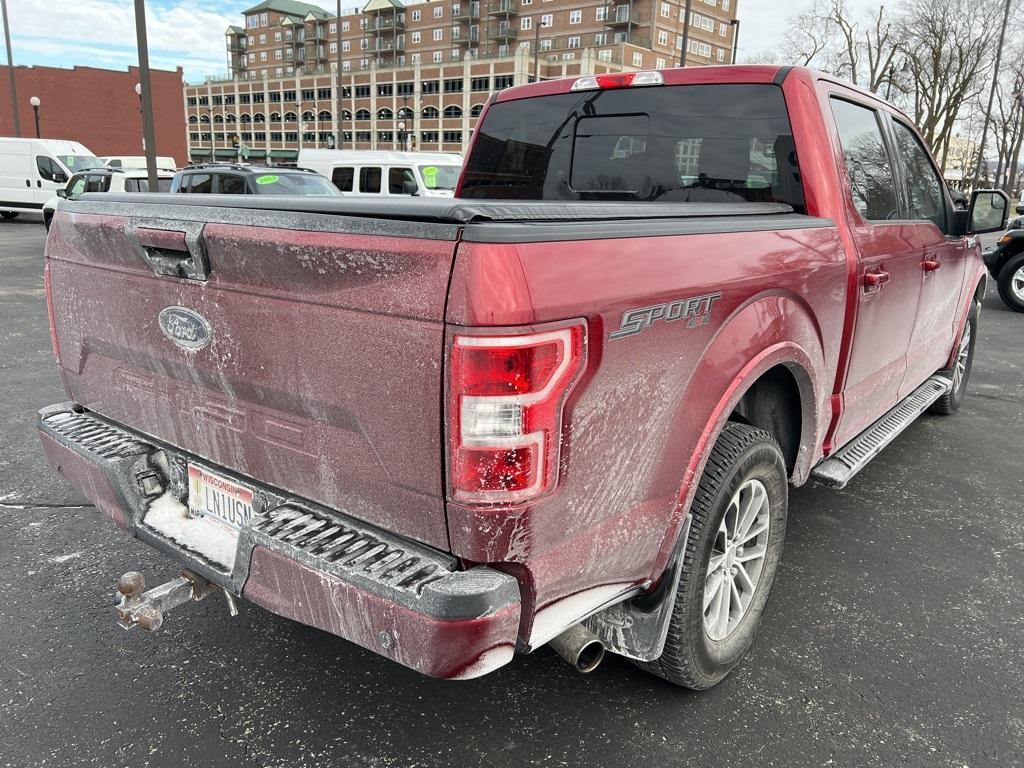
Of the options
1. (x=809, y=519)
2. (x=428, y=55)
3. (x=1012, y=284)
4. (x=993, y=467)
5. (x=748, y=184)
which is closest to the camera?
(x=748, y=184)

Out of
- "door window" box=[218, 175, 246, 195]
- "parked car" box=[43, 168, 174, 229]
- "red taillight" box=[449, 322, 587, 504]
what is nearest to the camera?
"red taillight" box=[449, 322, 587, 504]

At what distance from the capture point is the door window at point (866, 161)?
341cm

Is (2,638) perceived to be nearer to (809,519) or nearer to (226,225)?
(226,225)

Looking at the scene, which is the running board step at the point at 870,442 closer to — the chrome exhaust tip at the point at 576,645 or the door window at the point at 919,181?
the door window at the point at 919,181

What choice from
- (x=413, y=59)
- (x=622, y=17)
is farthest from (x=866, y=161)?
(x=413, y=59)

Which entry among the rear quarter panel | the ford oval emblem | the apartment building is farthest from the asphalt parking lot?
the apartment building

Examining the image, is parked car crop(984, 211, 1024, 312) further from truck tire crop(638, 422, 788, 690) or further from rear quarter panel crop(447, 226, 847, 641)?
rear quarter panel crop(447, 226, 847, 641)

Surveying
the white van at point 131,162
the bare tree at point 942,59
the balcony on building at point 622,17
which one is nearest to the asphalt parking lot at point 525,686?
the white van at point 131,162

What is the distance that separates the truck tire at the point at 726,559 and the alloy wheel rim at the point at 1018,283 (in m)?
11.0

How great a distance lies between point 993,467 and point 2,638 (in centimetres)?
541

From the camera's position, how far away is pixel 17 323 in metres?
8.83

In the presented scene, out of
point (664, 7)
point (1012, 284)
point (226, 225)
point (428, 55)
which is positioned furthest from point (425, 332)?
point (428, 55)

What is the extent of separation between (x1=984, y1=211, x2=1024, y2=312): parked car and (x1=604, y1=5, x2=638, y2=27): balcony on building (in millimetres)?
73673

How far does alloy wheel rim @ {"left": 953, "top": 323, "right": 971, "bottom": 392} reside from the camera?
5.82 metres
